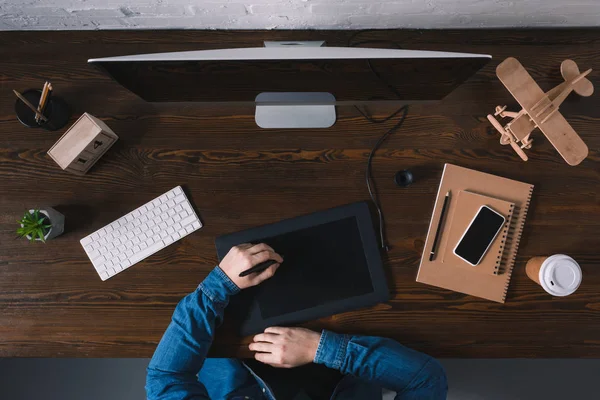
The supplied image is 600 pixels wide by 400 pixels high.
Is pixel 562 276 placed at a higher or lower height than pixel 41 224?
higher

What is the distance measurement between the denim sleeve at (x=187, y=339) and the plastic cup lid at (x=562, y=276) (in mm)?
757

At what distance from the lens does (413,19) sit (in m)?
1.05

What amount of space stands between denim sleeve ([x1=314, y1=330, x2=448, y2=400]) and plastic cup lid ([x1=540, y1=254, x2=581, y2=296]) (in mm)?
340

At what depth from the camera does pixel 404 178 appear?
1027 millimetres

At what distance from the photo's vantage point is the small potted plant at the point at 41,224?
95 centimetres

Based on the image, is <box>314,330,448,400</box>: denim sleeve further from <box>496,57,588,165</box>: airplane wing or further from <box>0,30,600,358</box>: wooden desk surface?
<box>496,57,588,165</box>: airplane wing

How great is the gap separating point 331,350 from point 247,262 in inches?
11.9

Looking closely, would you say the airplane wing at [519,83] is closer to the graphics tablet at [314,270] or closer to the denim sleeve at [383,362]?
the graphics tablet at [314,270]

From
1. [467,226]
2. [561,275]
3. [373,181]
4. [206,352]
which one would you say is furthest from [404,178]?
[206,352]

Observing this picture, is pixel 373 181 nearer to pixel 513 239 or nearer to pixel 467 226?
pixel 467 226

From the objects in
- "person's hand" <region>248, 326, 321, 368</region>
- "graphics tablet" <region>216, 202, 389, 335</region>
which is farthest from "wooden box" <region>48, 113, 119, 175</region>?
"person's hand" <region>248, 326, 321, 368</region>

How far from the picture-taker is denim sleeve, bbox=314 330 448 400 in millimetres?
956

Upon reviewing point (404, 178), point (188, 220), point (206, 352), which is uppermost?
point (404, 178)

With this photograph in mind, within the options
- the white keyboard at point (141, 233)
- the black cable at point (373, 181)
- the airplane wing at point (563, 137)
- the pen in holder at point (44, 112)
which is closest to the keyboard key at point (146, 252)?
the white keyboard at point (141, 233)
